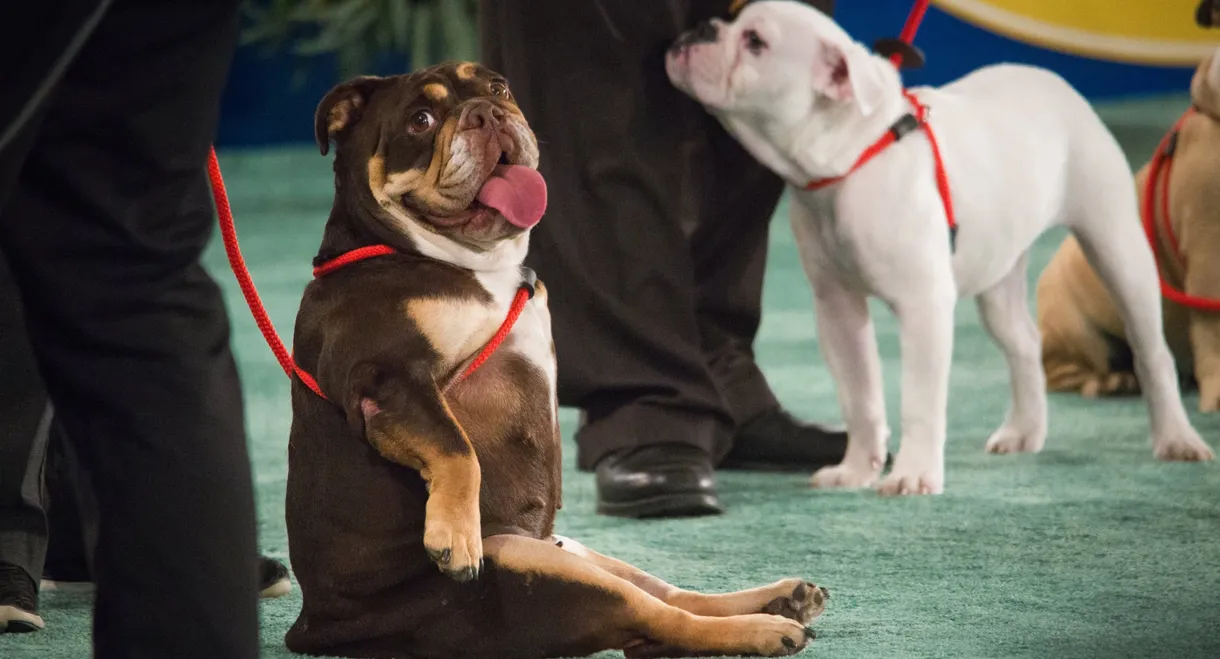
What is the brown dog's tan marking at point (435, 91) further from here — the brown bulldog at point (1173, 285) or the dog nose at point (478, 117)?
the brown bulldog at point (1173, 285)

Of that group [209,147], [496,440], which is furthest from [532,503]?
[209,147]

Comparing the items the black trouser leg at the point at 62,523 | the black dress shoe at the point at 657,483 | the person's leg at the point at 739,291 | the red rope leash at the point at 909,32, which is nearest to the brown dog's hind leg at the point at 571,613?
the black trouser leg at the point at 62,523

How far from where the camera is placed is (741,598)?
2090mm

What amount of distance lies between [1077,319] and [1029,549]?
5.26ft

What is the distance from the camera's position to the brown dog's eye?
1958 millimetres

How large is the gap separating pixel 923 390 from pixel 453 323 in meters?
1.43

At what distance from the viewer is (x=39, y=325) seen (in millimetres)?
1511

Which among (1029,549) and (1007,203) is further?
(1007,203)

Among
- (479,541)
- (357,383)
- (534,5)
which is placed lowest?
(479,541)

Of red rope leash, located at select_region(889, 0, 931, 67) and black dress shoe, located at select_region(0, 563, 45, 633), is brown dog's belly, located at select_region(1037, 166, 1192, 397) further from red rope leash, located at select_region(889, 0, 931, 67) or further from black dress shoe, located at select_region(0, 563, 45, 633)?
black dress shoe, located at select_region(0, 563, 45, 633)

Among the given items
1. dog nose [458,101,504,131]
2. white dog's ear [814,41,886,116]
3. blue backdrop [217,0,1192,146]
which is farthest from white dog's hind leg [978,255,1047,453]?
blue backdrop [217,0,1192,146]

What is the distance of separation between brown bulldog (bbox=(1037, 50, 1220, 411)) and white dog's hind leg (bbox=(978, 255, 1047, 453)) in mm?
457

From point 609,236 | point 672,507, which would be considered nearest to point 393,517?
point 672,507

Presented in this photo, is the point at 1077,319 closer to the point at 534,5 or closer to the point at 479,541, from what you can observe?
the point at 534,5
